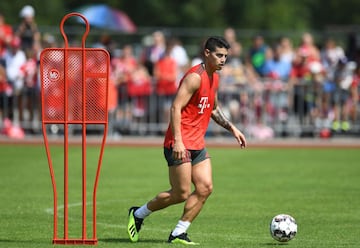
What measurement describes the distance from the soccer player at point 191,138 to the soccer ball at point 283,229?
795 millimetres

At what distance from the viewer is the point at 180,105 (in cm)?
1127

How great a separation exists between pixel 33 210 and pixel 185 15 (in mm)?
42033

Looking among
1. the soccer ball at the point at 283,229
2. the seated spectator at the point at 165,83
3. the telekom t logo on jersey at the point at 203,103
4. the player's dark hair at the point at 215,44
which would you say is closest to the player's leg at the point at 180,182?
the telekom t logo on jersey at the point at 203,103

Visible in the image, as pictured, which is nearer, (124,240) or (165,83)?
(124,240)

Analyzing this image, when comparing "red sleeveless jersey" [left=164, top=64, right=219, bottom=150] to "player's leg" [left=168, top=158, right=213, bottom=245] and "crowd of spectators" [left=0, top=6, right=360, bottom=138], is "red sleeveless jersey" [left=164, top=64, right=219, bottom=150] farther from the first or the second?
"crowd of spectators" [left=0, top=6, right=360, bottom=138]

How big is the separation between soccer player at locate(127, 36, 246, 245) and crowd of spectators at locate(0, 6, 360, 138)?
15438mm

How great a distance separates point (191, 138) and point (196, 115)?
10.3 inches

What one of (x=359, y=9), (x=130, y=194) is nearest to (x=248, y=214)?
(x=130, y=194)

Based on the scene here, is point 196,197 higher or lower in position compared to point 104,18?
lower

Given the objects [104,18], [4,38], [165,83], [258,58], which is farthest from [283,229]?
[104,18]

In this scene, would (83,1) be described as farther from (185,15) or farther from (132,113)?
(132,113)

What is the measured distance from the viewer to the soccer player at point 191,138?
11297 mm

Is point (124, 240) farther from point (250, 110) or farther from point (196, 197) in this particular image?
point (250, 110)

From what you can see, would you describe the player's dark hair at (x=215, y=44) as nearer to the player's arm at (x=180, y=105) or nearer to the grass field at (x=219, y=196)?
the player's arm at (x=180, y=105)
